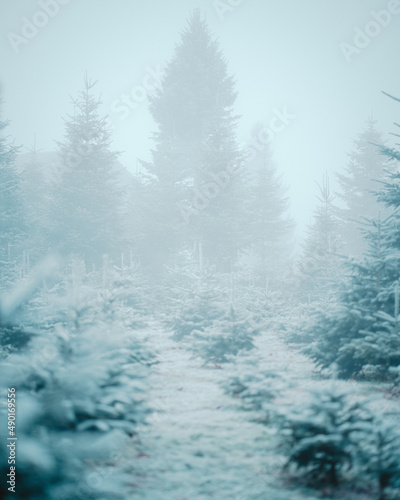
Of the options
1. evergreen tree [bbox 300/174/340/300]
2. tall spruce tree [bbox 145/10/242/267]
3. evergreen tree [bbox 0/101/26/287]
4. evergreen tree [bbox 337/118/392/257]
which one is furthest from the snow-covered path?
evergreen tree [bbox 337/118/392/257]

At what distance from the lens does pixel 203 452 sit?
3.53m

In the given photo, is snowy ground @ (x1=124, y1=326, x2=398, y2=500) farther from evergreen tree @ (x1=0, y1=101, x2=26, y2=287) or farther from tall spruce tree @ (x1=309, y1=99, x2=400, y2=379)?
evergreen tree @ (x1=0, y1=101, x2=26, y2=287)

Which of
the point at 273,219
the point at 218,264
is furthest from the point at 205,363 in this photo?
the point at 273,219

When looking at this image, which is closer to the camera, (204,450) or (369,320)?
(204,450)

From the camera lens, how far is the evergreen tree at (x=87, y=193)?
18062mm

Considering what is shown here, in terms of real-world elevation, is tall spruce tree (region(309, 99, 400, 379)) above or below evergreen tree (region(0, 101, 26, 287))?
below

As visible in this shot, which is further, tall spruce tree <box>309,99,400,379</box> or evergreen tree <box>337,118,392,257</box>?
evergreen tree <box>337,118,392,257</box>

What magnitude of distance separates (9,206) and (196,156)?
12972 millimetres

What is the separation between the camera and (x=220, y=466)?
129 inches

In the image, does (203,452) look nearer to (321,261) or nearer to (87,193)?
(321,261)

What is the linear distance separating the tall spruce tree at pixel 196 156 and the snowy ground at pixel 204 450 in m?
13.7

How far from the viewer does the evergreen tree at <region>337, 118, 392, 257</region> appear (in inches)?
919

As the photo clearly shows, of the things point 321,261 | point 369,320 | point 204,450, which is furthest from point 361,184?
point 204,450

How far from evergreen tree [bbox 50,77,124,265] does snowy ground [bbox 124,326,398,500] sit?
45.8 ft
